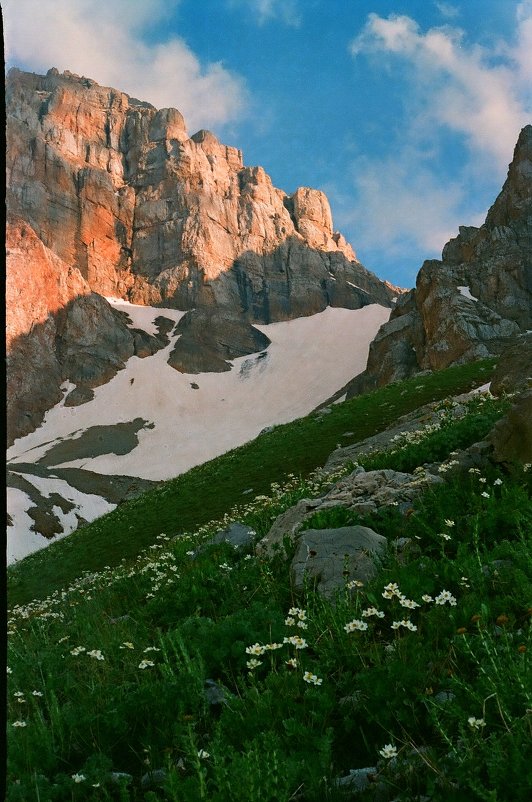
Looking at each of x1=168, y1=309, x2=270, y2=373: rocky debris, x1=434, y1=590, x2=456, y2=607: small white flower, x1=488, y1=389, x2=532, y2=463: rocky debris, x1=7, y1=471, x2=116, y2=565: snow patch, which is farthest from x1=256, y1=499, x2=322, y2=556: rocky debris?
x1=168, y1=309, x2=270, y2=373: rocky debris

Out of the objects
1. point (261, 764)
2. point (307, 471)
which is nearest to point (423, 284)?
point (307, 471)

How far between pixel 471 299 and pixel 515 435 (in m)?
100

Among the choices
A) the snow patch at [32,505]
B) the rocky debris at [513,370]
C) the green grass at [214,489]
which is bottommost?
the snow patch at [32,505]

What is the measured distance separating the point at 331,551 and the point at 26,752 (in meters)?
4.34

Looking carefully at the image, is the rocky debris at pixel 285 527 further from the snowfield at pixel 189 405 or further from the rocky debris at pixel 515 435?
the snowfield at pixel 189 405

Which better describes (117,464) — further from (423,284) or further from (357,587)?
(357,587)

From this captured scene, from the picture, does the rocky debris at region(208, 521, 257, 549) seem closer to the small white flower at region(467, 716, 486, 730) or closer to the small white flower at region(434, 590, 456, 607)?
the small white flower at region(434, 590, 456, 607)

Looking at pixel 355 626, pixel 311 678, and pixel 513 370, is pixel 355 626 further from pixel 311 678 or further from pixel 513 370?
pixel 513 370

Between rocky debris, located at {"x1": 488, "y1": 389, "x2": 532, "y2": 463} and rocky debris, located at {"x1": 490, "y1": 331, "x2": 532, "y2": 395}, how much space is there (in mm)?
13072

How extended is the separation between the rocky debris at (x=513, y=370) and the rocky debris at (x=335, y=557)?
1639 centimetres

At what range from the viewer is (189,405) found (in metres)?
158

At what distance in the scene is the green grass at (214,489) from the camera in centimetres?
2244

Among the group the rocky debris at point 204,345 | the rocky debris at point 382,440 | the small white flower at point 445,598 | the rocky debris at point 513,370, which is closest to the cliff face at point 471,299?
the rocky debris at point 513,370

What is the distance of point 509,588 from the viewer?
5.67 meters
